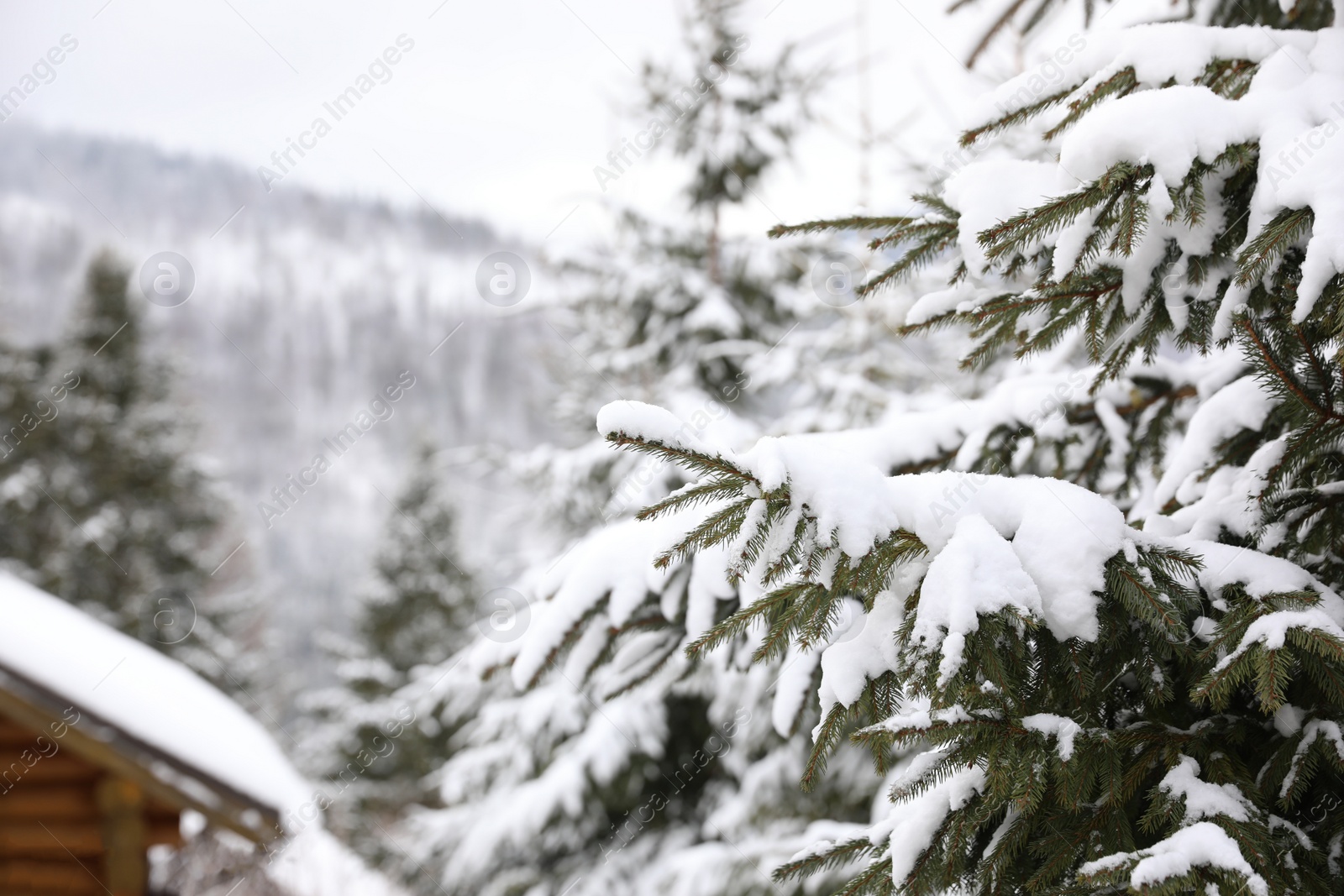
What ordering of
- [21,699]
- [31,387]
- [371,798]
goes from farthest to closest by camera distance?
[371,798] < [31,387] < [21,699]

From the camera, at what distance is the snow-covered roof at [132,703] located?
11.8 feet

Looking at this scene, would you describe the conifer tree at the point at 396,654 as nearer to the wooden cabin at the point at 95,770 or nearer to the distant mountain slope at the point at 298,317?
the wooden cabin at the point at 95,770

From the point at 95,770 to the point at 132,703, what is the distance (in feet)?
1.84

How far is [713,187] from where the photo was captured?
696 centimetres

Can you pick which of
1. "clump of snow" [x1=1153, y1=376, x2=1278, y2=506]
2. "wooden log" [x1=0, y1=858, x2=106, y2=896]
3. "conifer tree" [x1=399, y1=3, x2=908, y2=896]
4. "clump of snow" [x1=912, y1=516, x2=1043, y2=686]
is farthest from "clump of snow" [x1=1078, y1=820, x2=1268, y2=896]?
"wooden log" [x1=0, y1=858, x2=106, y2=896]

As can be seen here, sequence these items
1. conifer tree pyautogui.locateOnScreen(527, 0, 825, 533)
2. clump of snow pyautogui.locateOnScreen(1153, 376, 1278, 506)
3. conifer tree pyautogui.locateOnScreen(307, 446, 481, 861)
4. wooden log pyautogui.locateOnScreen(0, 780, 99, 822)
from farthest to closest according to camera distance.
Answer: conifer tree pyautogui.locateOnScreen(307, 446, 481, 861) < conifer tree pyautogui.locateOnScreen(527, 0, 825, 533) < wooden log pyautogui.locateOnScreen(0, 780, 99, 822) < clump of snow pyautogui.locateOnScreen(1153, 376, 1278, 506)

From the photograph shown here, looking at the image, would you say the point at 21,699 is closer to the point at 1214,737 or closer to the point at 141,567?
the point at 1214,737

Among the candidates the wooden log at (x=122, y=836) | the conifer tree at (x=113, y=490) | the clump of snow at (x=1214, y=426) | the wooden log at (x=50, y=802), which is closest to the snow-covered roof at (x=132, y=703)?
the wooden log at (x=122, y=836)

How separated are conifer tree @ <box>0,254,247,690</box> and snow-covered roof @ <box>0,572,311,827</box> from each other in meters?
11.7

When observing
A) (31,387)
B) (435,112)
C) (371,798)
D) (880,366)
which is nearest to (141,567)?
(31,387)

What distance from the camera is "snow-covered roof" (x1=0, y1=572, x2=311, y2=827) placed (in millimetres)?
3602

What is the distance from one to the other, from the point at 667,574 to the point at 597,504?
15.8 feet

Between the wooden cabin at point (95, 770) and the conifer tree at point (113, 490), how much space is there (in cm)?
1194

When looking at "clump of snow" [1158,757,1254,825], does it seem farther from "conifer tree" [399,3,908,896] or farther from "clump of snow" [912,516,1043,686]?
"conifer tree" [399,3,908,896]
